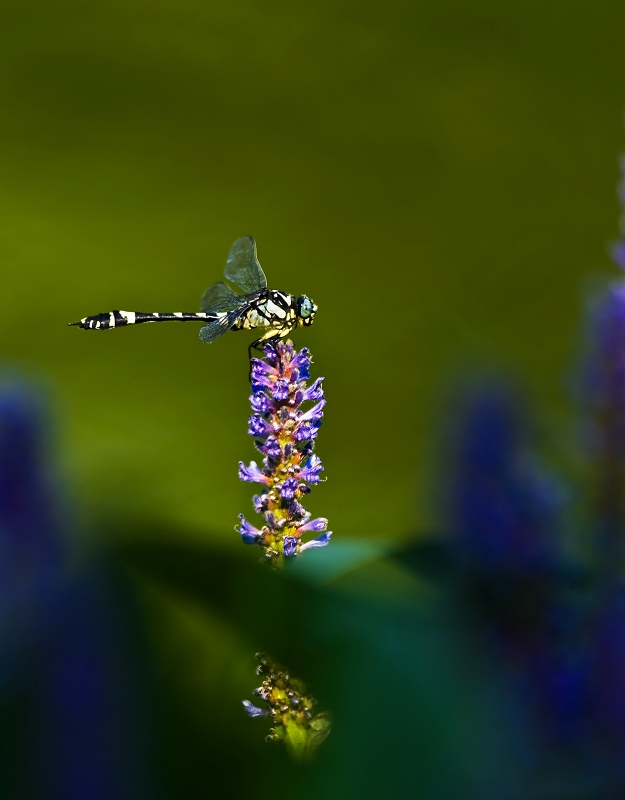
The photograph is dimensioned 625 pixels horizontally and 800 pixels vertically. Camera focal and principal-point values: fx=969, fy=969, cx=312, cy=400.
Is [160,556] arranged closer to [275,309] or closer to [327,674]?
[327,674]

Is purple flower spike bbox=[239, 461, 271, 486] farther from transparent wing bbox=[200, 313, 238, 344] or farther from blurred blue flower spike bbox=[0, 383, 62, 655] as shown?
blurred blue flower spike bbox=[0, 383, 62, 655]

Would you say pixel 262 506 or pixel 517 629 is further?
pixel 262 506

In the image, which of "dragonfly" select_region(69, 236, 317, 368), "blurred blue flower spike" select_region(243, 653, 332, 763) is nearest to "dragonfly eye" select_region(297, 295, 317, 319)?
"dragonfly" select_region(69, 236, 317, 368)

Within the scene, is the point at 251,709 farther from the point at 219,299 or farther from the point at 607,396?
the point at 219,299

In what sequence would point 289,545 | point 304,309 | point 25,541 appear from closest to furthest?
1. point 25,541
2. point 289,545
3. point 304,309

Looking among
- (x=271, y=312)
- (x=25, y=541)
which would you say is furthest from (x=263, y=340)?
(x=25, y=541)

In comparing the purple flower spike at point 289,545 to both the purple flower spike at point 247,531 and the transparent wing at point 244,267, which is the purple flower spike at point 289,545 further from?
the transparent wing at point 244,267

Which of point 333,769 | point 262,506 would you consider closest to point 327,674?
point 333,769
